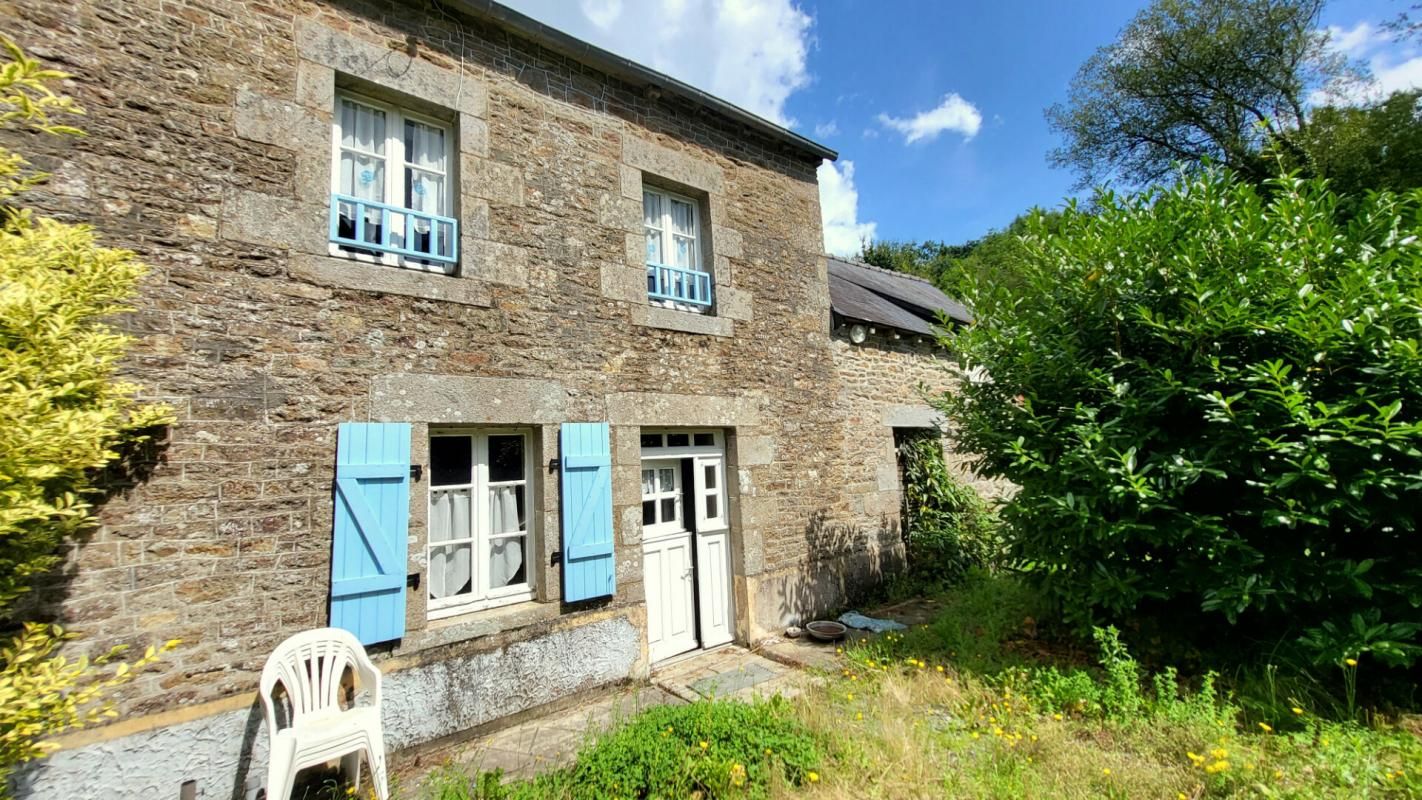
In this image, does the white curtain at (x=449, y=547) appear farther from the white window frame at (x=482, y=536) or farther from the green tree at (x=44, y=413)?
the green tree at (x=44, y=413)

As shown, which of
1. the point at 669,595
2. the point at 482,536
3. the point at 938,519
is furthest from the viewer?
the point at 938,519

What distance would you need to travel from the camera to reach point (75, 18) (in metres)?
3.32

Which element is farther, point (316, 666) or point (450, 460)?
point (450, 460)

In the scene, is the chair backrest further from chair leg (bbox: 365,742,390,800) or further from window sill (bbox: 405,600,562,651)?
window sill (bbox: 405,600,562,651)

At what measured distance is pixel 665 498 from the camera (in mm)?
5664

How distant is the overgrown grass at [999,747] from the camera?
2.97m

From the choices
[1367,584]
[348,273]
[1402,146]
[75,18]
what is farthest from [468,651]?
[1402,146]

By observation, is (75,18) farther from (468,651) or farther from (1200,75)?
(1200,75)

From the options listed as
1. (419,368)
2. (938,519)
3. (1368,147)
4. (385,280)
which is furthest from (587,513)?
(1368,147)

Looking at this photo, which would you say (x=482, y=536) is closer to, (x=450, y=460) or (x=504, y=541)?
(x=504, y=541)

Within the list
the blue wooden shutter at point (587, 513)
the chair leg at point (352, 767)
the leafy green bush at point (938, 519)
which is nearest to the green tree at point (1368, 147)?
the leafy green bush at point (938, 519)

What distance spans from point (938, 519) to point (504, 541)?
18.3 feet

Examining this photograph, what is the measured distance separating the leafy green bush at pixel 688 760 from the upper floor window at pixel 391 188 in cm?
353

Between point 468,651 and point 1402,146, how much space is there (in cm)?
1711
